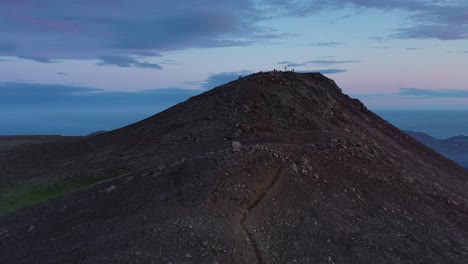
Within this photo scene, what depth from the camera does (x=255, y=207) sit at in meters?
10.5

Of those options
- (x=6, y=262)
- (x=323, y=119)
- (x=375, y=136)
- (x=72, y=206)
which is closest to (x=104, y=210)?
(x=72, y=206)

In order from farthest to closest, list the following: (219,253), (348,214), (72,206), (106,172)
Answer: (106,172) → (72,206) → (348,214) → (219,253)

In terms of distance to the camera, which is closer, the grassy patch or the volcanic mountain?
the volcanic mountain

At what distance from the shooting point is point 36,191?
17.2 m

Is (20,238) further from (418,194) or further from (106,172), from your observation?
(418,194)

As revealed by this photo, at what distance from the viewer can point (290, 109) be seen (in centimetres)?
1812

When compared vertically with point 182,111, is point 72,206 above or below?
below

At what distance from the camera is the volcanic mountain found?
9.44 meters

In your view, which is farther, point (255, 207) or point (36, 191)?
point (36, 191)

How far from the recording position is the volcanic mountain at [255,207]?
9.44 metres

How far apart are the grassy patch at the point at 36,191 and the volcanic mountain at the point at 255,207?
0.61 feet

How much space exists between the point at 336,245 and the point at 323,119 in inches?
357

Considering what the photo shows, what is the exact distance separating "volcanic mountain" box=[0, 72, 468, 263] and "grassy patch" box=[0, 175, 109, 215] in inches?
7.4

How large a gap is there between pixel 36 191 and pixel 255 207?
398 inches
